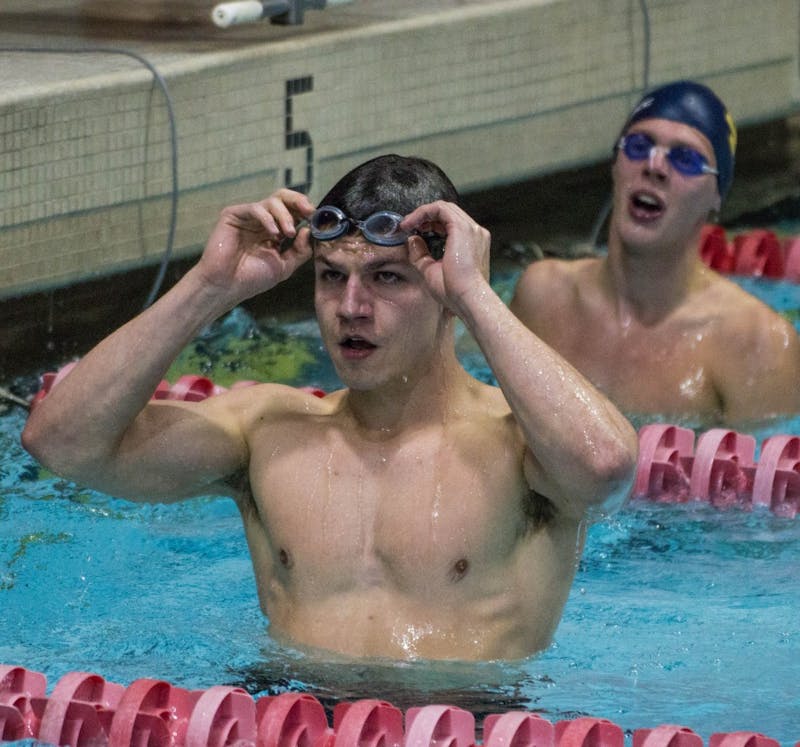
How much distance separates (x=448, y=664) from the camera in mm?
3520

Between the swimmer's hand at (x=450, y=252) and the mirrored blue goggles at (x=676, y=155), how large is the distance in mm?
2423

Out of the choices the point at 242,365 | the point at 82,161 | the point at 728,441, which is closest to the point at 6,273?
the point at 82,161

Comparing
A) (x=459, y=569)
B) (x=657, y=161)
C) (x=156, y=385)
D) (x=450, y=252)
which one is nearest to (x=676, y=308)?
(x=657, y=161)

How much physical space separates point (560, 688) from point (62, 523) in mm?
1971

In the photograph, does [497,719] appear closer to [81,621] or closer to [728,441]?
[81,621]

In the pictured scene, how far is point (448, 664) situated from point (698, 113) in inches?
111

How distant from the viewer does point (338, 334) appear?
3.43 m

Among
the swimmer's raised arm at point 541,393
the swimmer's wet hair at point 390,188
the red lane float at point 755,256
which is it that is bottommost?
the red lane float at point 755,256

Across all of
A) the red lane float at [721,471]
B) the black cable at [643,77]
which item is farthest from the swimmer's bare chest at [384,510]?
the black cable at [643,77]

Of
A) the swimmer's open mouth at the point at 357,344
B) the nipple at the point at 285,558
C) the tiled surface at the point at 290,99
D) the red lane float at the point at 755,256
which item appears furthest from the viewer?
the red lane float at the point at 755,256

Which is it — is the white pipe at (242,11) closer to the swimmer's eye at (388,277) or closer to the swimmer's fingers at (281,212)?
the swimmer's fingers at (281,212)

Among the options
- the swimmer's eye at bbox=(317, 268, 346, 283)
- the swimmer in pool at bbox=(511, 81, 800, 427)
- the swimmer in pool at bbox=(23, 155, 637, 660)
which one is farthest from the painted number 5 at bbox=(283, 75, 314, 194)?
the swimmer's eye at bbox=(317, 268, 346, 283)

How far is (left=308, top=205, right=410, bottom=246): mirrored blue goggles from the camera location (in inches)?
135

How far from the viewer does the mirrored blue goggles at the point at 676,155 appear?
572 centimetres
